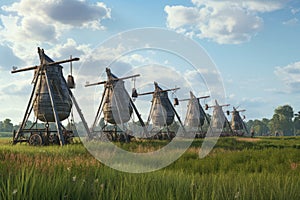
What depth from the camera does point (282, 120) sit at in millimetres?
97938

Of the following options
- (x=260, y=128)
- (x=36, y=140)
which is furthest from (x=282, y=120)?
(x=36, y=140)

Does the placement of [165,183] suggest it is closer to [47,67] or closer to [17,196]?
[17,196]

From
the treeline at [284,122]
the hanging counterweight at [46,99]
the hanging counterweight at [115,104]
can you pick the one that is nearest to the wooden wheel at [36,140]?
the hanging counterweight at [46,99]

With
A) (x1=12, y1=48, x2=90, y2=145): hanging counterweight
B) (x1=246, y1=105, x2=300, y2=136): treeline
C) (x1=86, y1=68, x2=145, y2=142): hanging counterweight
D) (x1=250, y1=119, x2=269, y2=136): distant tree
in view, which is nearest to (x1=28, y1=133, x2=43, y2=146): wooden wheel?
(x1=12, y1=48, x2=90, y2=145): hanging counterweight

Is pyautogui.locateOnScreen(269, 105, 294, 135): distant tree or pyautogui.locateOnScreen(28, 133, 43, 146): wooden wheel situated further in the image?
pyautogui.locateOnScreen(269, 105, 294, 135): distant tree

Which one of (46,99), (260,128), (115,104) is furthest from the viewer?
(260,128)

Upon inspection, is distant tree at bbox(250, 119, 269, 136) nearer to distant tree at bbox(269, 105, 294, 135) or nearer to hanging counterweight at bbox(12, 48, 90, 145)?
distant tree at bbox(269, 105, 294, 135)

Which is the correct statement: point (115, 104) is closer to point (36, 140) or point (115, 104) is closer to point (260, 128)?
point (36, 140)

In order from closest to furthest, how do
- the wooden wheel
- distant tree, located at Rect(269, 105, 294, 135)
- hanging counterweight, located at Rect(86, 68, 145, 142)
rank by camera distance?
the wooden wheel
hanging counterweight, located at Rect(86, 68, 145, 142)
distant tree, located at Rect(269, 105, 294, 135)

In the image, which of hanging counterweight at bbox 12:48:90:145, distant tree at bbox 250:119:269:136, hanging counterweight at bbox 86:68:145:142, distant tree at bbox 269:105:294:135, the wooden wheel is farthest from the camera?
distant tree at bbox 250:119:269:136

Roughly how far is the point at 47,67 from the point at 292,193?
1799 centimetres

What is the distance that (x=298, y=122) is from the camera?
3888 inches

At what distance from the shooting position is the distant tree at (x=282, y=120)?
319ft

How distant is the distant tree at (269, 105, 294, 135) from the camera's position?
97.2m
